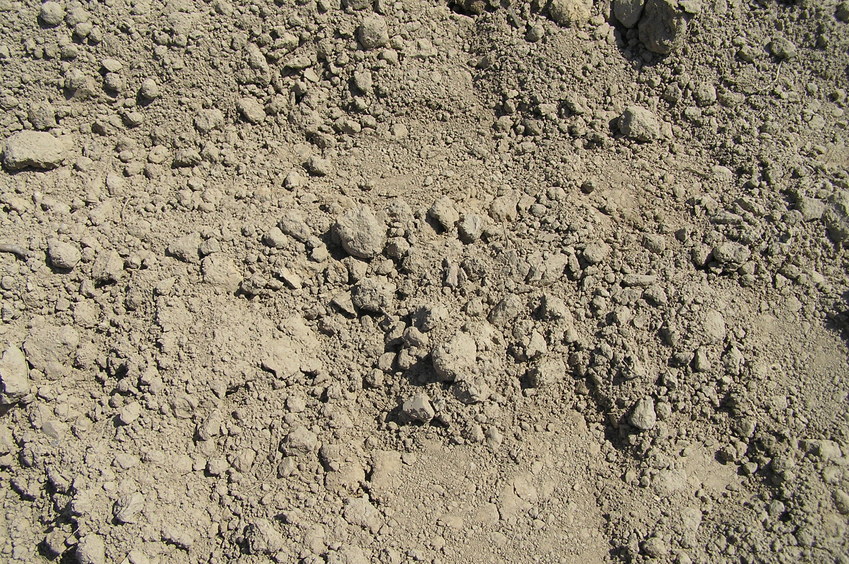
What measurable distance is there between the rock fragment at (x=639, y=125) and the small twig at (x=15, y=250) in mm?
2353

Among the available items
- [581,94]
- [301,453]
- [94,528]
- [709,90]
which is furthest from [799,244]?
[94,528]

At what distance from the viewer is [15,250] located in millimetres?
2309

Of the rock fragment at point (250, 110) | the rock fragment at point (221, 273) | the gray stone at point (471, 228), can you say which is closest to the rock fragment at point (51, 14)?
the rock fragment at point (250, 110)

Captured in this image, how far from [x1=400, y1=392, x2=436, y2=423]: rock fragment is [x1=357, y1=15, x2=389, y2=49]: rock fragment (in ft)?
4.62

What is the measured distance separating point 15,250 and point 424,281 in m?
1.52

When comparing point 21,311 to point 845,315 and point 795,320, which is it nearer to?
point 795,320

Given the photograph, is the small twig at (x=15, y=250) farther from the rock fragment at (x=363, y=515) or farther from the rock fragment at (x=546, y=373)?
the rock fragment at (x=546, y=373)

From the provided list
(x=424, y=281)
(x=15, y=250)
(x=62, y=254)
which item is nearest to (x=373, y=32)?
(x=424, y=281)

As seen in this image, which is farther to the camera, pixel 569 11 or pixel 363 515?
pixel 569 11

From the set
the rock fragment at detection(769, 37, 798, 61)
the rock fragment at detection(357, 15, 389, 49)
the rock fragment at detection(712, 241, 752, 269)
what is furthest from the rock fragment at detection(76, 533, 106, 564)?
the rock fragment at detection(769, 37, 798, 61)

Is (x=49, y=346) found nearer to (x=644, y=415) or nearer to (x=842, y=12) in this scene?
(x=644, y=415)

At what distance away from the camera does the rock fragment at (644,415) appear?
2211mm

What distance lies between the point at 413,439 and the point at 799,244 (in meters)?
1.66

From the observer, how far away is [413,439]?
2254 mm
